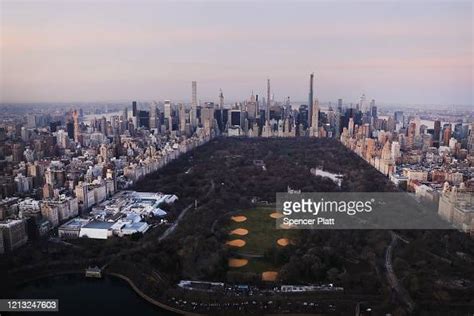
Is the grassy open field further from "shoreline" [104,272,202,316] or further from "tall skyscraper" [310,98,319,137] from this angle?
"tall skyscraper" [310,98,319,137]

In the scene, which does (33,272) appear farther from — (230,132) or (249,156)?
(230,132)

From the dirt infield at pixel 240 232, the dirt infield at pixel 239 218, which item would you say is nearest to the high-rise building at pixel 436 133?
the dirt infield at pixel 239 218

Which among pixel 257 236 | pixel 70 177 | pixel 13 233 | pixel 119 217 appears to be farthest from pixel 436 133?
A: pixel 13 233

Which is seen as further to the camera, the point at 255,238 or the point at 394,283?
the point at 255,238

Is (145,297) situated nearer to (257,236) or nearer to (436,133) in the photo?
(257,236)

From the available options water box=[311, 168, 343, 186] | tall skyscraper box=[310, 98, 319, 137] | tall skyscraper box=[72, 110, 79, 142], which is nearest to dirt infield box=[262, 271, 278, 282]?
water box=[311, 168, 343, 186]

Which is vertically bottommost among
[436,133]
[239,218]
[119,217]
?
[239,218]

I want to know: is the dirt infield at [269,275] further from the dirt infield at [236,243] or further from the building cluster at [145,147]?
the building cluster at [145,147]
